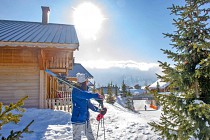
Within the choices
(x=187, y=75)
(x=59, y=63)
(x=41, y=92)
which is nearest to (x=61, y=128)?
(x=41, y=92)

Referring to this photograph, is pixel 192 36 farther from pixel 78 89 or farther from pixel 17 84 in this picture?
pixel 17 84

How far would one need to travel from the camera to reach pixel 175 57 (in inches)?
146

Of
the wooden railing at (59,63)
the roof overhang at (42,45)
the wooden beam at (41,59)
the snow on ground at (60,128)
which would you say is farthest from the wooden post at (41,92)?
the wooden railing at (59,63)

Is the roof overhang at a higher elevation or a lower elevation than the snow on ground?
higher

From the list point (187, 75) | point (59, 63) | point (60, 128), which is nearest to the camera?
point (187, 75)

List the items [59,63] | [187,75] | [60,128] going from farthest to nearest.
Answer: [59,63] < [60,128] < [187,75]

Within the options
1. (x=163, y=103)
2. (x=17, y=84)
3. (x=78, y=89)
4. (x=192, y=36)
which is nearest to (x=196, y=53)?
(x=192, y=36)

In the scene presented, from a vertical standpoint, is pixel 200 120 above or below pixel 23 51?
below

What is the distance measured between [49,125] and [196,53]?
642 centimetres

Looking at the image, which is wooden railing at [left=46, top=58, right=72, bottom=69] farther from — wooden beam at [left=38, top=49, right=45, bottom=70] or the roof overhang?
the roof overhang

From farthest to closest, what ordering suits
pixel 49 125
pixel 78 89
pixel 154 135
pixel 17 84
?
pixel 17 84
pixel 49 125
pixel 154 135
pixel 78 89

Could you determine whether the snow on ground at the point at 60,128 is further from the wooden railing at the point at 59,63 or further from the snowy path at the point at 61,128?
the wooden railing at the point at 59,63

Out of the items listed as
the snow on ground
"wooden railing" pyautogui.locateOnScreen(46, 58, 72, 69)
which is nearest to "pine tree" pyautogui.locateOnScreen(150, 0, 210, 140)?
the snow on ground

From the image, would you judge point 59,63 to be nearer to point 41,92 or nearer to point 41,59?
point 41,59
